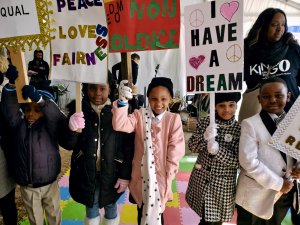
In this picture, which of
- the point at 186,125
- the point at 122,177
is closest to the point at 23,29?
the point at 122,177

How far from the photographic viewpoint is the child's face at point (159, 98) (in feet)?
6.11

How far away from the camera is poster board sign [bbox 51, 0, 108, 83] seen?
176 cm

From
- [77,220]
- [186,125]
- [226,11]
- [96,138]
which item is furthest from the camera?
[186,125]

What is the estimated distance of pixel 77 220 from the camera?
258cm

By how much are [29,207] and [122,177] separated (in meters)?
0.72

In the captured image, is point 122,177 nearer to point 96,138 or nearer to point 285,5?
point 96,138

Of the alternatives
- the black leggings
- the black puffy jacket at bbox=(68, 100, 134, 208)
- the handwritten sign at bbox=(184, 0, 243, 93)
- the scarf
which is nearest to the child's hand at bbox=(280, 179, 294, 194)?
the handwritten sign at bbox=(184, 0, 243, 93)

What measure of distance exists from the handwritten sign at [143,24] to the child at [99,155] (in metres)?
0.39

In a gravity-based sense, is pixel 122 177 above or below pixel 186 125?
above

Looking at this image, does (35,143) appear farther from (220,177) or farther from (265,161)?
(265,161)

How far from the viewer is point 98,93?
193 centimetres

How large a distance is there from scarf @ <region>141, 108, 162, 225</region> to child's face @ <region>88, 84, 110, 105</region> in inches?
15.0

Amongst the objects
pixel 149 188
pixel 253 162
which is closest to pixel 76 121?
pixel 149 188

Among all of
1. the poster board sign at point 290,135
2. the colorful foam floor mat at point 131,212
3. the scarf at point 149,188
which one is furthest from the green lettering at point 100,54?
the colorful foam floor mat at point 131,212
